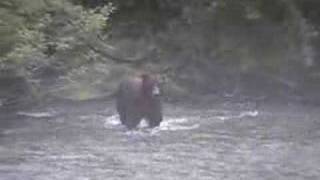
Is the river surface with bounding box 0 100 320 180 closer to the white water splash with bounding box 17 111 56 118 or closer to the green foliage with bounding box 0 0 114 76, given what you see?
the white water splash with bounding box 17 111 56 118

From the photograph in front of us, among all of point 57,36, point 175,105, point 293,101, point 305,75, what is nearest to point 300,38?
point 305,75

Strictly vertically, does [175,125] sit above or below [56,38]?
below

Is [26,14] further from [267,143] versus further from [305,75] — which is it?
[305,75]

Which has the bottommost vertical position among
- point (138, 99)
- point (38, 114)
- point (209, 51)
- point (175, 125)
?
point (38, 114)

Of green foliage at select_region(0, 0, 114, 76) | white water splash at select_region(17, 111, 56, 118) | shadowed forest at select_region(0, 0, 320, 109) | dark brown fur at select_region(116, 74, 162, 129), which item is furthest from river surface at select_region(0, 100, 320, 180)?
shadowed forest at select_region(0, 0, 320, 109)

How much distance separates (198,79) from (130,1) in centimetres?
317

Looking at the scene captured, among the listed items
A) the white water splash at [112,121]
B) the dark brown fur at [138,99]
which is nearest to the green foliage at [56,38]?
the white water splash at [112,121]

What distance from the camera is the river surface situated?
11.2 metres

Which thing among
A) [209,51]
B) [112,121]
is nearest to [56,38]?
[112,121]

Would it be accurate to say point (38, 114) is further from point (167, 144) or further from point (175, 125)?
point (167, 144)

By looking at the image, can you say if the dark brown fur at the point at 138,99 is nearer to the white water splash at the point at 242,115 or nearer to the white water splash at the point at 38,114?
the white water splash at the point at 242,115

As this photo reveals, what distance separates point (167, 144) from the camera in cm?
1361

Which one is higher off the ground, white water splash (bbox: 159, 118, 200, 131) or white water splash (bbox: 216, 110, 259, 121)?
white water splash (bbox: 159, 118, 200, 131)

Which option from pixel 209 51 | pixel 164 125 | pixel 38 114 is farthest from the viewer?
pixel 209 51
